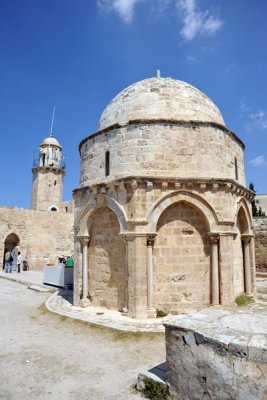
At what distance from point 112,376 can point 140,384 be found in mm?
728

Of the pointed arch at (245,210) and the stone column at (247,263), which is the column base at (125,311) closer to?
the stone column at (247,263)

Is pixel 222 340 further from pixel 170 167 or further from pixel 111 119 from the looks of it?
pixel 111 119

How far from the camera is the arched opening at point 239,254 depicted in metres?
9.98

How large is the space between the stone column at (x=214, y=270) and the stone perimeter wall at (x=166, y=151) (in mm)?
1923

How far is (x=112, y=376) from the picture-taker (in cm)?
505

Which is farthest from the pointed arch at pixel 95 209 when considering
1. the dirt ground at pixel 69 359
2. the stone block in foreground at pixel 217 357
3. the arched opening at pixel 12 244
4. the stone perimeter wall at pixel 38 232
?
the arched opening at pixel 12 244

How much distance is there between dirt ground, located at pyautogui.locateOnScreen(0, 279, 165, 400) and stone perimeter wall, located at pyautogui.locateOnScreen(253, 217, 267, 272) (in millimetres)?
15221

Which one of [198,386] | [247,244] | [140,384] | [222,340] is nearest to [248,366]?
[222,340]

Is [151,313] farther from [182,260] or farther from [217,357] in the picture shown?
[217,357]

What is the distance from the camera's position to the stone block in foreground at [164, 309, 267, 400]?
3297 mm

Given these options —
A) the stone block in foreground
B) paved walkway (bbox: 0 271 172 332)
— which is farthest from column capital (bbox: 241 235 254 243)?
the stone block in foreground

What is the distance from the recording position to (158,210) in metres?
8.70

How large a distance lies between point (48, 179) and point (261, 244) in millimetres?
23178

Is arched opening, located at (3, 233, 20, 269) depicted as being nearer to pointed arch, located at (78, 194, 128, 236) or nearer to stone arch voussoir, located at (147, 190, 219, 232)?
pointed arch, located at (78, 194, 128, 236)
